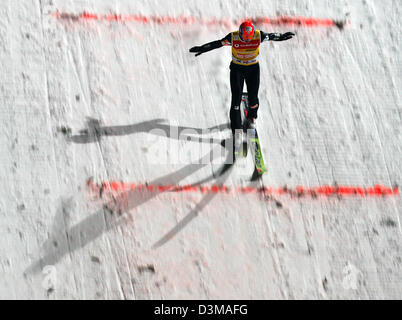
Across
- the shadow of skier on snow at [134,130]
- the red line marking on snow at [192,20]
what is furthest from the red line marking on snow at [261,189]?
the red line marking on snow at [192,20]

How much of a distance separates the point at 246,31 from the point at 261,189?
79.5 inches

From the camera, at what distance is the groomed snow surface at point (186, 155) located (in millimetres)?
5512

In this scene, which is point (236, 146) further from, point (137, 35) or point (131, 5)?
point (131, 5)

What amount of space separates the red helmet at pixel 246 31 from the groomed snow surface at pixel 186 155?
4.21ft

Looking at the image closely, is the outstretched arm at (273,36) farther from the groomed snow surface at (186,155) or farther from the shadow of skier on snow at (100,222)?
the shadow of skier on snow at (100,222)

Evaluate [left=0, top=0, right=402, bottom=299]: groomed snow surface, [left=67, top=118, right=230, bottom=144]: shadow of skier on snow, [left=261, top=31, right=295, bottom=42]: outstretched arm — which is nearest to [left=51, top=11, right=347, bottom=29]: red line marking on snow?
[left=0, top=0, right=402, bottom=299]: groomed snow surface

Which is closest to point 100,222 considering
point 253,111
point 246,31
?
point 253,111

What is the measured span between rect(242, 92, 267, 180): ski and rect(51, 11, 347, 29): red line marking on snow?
1533 millimetres

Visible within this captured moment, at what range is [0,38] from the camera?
669cm

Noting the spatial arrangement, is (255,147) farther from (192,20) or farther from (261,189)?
(192,20)

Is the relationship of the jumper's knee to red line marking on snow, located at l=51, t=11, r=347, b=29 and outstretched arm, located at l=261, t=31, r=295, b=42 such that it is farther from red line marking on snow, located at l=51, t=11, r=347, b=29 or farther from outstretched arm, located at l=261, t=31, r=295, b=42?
red line marking on snow, located at l=51, t=11, r=347, b=29

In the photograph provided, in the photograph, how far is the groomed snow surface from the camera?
18.1 feet

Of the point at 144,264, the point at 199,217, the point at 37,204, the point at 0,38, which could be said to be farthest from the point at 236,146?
the point at 0,38

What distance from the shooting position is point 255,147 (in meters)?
6.35
